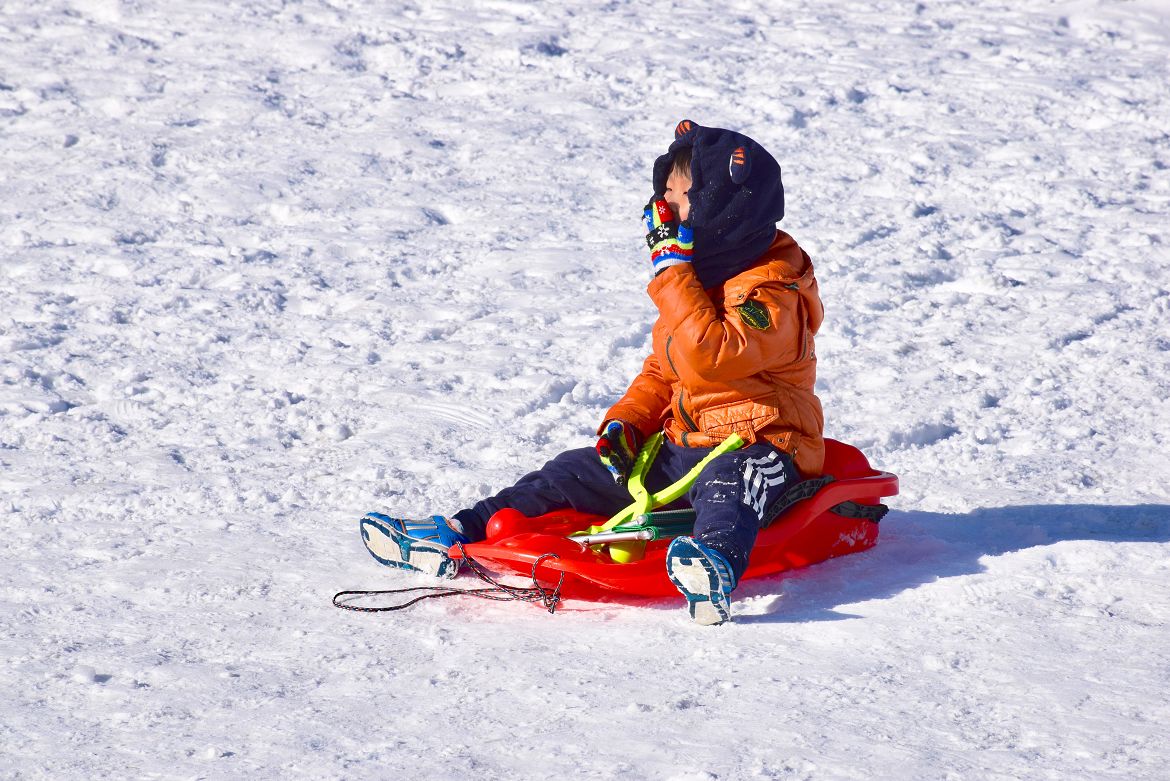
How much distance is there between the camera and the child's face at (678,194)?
10.6ft

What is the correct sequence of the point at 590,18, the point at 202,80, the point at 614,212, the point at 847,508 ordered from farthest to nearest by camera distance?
the point at 590,18, the point at 202,80, the point at 614,212, the point at 847,508

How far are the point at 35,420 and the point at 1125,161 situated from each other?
5.54 metres

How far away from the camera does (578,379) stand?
4.65 meters

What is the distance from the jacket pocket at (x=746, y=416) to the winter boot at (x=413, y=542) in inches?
29.1

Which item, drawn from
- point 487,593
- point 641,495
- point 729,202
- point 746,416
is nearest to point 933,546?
point 746,416

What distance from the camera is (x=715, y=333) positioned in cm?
300

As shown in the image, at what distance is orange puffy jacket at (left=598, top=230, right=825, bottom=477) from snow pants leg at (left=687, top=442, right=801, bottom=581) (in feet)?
0.24

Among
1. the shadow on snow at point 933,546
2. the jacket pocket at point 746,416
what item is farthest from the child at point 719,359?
the shadow on snow at point 933,546

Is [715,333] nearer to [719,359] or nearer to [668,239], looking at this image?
[719,359]

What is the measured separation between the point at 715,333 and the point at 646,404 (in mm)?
557

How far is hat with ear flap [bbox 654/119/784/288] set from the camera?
3137mm

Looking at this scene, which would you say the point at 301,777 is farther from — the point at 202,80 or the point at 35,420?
the point at 202,80

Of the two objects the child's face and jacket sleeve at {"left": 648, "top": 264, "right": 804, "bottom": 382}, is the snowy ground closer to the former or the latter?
jacket sleeve at {"left": 648, "top": 264, "right": 804, "bottom": 382}

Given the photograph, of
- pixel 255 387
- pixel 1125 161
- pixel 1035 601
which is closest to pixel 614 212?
A: pixel 255 387
